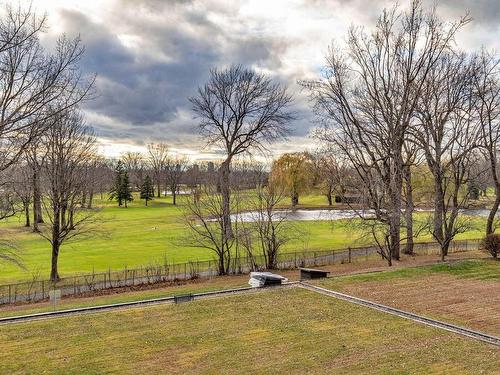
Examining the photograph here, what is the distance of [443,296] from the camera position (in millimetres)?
16953

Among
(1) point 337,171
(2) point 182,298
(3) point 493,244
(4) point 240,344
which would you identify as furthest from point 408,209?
(4) point 240,344

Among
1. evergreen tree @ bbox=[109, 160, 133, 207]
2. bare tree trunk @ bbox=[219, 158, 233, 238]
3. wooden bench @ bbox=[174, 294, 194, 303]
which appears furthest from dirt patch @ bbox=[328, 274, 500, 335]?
evergreen tree @ bbox=[109, 160, 133, 207]

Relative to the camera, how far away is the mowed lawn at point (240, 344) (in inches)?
408

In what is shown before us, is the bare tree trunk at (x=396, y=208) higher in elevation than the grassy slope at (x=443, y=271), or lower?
higher

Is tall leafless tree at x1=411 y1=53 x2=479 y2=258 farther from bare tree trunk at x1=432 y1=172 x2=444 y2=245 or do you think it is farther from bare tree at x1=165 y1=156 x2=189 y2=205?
bare tree at x1=165 y1=156 x2=189 y2=205

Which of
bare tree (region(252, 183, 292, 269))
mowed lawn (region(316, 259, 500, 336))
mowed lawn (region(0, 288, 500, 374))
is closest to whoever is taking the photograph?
mowed lawn (region(0, 288, 500, 374))

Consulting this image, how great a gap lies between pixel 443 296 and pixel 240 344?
944 cm

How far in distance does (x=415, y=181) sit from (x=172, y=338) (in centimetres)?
4320

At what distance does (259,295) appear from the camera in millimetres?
16875

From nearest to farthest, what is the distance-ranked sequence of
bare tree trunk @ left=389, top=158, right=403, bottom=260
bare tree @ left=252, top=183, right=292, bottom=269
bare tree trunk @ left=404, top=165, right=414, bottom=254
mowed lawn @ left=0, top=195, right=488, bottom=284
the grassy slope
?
the grassy slope → bare tree trunk @ left=389, top=158, right=403, bottom=260 → bare tree trunk @ left=404, top=165, right=414, bottom=254 → bare tree @ left=252, top=183, right=292, bottom=269 → mowed lawn @ left=0, top=195, right=488, bottom=284

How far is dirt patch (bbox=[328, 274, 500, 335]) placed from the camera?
46.4 ft

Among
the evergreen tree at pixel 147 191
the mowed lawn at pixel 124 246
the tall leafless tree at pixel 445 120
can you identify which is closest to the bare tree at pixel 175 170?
the evergreen tree at pixel 147 191

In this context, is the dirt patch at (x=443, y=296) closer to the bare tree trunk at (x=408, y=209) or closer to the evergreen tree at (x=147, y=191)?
the bare tree trunk at (x=408, y=209)

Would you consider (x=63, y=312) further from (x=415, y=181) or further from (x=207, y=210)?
(x=415, y=181)
